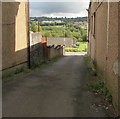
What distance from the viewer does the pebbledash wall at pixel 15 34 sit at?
12742mm

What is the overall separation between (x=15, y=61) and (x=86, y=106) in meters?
7.48

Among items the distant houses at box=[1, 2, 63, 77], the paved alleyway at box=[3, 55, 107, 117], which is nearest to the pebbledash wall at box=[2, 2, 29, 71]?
the distant houses at box=[1, 2, 63, 77]

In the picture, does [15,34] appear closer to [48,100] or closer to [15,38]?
[15,38]

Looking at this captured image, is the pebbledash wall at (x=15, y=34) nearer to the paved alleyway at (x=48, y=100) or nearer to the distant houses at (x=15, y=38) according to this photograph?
the distant houses at (x=15, y=38)

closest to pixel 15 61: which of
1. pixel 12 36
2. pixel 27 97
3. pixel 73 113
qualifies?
pixel 12 36

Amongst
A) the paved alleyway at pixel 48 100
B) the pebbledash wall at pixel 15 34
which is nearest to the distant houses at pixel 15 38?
the pebbledash wall at pixel 15 34

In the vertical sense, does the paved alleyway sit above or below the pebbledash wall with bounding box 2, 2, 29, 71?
below

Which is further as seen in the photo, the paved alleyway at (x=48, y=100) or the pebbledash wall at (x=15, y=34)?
the pebbledash wall at (x=15, y=34)

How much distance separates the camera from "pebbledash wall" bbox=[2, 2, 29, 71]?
12742 mm

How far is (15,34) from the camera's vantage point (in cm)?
1412

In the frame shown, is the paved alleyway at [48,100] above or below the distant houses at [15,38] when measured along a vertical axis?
below

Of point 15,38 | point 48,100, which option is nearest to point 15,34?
point 15,38

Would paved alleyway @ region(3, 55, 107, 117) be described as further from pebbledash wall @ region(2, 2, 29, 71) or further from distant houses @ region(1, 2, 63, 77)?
pebbledash wall @ region(2, 2, 29, 71)

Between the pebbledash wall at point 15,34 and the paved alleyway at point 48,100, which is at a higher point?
the pebbledash wall at point 15,34
